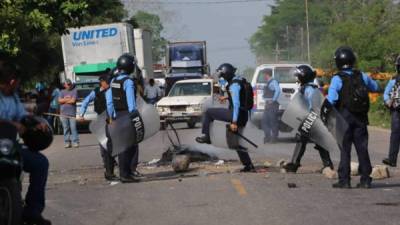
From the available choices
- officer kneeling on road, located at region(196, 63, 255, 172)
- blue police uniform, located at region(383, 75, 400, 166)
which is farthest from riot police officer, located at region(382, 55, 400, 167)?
officer kneeling on road, located at region(196, 63, 255, 172)

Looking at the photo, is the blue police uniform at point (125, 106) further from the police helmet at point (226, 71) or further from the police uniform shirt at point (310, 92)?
the police uniform shirt at point (310, 92)

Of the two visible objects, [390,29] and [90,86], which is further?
[390,29]

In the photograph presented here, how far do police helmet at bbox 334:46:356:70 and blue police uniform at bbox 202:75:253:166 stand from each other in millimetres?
2495

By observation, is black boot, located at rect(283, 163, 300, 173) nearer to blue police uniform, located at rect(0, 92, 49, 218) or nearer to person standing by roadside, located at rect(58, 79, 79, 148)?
blue police uniform, located at rect(0, 92, 49, 218)

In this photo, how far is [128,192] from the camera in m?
12.1

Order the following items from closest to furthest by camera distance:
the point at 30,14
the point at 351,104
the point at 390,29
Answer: the point at 351,104, the point at 30,14, the point at 390,29

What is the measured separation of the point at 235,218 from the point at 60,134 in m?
21.8

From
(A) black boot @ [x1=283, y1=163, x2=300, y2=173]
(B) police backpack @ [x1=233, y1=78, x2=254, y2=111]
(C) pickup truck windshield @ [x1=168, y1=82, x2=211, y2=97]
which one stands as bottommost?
(C) pickup truck windshield @ [x1=168, y1=82, x2=211, y2=97]

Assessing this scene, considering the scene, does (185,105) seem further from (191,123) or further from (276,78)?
(276,78)

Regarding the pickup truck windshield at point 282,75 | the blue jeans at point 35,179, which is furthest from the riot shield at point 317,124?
the pickup truck windshield at point 282,75

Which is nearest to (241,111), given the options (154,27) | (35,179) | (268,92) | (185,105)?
(35,179)

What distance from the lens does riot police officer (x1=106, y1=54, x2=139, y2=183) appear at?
42.9 ft

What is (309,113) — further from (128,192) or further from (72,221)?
(72,221)

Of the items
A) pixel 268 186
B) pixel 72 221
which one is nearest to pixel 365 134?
pixel 268 186
